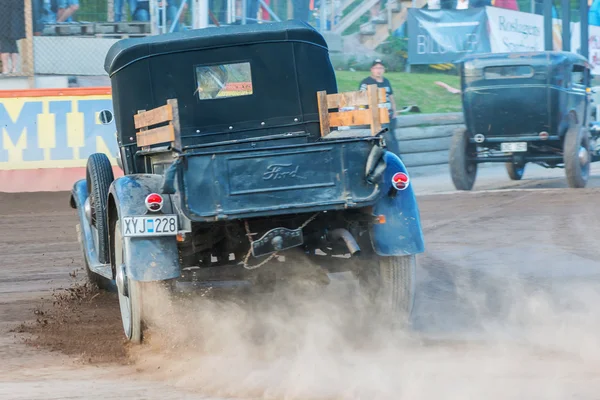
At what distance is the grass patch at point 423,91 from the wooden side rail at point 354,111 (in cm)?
1171

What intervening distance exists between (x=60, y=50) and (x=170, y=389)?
38.0ft

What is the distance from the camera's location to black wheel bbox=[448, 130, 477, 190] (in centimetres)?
1430

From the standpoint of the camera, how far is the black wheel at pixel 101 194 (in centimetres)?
658

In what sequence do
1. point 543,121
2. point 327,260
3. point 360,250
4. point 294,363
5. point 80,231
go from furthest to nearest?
1. point 543,121
2. point 80,231
3. point 327,260
4. point 360,250
5. point 294,363

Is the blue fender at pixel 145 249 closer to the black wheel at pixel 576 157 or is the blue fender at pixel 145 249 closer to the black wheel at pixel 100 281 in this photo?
the black wheel at pixel 100 281

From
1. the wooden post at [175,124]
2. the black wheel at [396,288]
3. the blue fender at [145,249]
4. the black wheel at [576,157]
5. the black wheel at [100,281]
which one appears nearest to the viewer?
the wooden post at [175,124]

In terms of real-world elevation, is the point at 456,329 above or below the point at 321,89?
below

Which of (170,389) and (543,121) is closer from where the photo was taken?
(170,389)

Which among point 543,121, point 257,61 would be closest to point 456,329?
point 257,61

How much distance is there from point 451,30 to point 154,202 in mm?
13653

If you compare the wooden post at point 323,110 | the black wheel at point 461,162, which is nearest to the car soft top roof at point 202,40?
the wooden post at point 323,110

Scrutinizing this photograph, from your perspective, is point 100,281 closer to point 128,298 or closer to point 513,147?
point 128,298

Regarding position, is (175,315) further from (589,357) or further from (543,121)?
(543,121)

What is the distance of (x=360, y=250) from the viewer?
18.7 feet
